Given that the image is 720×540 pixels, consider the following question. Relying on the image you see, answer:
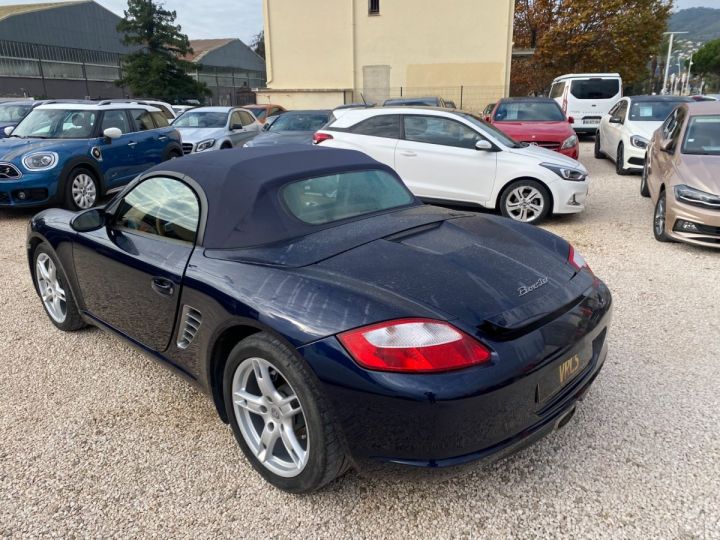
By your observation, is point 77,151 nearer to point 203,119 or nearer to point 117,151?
point 117,151

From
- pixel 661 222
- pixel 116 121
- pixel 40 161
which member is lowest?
pixel 661 222

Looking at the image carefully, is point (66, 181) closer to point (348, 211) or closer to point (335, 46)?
point (348, 211)

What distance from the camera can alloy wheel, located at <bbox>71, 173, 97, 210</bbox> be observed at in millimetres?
7867

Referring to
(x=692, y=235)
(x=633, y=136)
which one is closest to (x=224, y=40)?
(x=633, y=136)

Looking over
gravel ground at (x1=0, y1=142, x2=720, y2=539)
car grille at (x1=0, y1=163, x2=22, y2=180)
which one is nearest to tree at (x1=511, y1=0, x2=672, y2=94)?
car grille at (x1=0, y1=163, x2=22, y2=180)

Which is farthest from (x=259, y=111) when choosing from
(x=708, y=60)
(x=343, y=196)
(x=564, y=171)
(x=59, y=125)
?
(x=708, y=60)

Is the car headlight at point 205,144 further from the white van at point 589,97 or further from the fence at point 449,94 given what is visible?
the fence at point 449,94

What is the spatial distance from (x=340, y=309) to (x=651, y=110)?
11.4m

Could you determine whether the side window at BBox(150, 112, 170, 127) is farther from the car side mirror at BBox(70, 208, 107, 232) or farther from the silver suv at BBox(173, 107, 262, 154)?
the car side mirror at BBox(70, 208, 107, 232)

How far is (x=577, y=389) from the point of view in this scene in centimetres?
235

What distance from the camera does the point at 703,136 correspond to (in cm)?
666

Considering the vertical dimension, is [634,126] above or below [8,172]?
above

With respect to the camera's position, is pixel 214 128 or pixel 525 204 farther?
pixel 214 128

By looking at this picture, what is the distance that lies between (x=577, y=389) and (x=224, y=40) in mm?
68072
